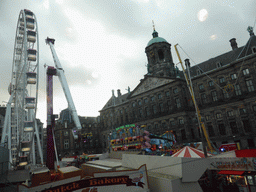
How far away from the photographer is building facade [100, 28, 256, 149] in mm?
38219

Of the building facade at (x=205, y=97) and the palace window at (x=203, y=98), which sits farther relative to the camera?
the palace window at (x=203, y=98)

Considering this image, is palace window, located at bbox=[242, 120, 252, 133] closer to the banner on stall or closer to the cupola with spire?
the cupola with spire

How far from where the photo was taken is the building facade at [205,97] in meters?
38.2

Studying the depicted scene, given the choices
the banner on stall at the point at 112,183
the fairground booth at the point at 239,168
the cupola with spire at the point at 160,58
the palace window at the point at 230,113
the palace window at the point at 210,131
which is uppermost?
the cupola with spire at the point at 160,58

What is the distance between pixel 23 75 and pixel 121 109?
4512 cm

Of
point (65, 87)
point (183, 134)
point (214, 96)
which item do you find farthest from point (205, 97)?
point (65, 87)

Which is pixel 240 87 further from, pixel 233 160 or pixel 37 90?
pixel 37 90

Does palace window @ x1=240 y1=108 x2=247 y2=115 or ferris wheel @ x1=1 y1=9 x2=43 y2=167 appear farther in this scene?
palace window @ x1=240 y1=108 x2=247 y2=115

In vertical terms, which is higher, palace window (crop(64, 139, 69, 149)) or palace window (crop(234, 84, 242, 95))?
palace window (crop(234, 84, 242, 95))

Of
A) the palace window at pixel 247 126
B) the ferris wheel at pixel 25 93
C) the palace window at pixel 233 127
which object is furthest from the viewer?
the palace window at pixel 233 127

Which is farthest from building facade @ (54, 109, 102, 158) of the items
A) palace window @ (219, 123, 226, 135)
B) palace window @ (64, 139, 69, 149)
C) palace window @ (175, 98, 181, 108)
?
palace window @ (219, 123, 226, 135)

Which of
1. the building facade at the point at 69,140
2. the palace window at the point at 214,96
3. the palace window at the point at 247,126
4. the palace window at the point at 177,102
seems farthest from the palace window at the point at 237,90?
the building facade at the point at 69,140

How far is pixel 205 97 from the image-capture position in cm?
4506

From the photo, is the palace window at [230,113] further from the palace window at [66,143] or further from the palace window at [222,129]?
the palace window at [66,143]
